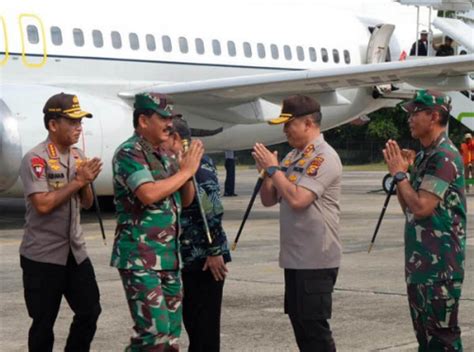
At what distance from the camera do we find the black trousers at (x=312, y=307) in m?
6.63

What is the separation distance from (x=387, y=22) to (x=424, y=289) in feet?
67.2

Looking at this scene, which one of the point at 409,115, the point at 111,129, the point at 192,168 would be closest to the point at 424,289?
the point at 409,115

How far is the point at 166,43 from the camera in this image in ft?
66.2

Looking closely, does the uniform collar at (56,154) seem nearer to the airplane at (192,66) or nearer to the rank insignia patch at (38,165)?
the rank insignia patch at (38,165)

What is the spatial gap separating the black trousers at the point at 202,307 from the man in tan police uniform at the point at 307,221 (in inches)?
23.4

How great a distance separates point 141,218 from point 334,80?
13.1 m

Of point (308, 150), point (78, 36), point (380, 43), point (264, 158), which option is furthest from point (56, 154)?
point (380, 43)

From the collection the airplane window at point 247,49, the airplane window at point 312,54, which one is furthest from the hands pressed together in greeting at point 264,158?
the airplane window at point 312,54

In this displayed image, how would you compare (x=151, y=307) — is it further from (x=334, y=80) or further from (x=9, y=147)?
(x=334, y=80)

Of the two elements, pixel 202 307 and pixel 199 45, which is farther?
pixel 199 45

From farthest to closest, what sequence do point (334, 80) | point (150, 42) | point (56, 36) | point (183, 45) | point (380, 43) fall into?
point (380, 43)
point (183, 45)
point (150, 42)
point (334, 80)
point (56, 36)

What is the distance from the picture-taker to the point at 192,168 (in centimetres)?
639

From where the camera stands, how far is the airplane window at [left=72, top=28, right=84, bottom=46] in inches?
730

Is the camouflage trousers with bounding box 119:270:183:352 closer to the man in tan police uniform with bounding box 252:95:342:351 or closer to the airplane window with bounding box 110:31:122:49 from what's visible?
the man in tan police uniform with bounding box 252:95:342:351
